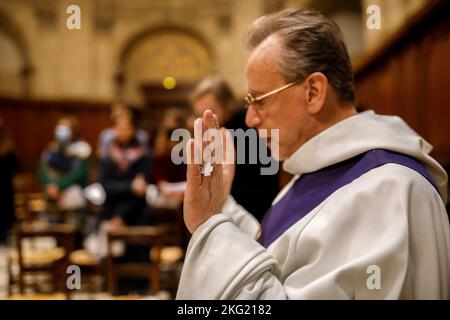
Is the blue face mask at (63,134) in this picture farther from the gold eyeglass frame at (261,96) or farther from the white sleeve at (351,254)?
the white sleeve at (351,254)

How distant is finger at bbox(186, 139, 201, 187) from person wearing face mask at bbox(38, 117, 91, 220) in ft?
18.5

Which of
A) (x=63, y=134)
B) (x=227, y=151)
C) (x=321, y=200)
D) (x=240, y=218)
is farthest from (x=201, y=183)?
(x=63, y=134)

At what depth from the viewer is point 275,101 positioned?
158 centimetres

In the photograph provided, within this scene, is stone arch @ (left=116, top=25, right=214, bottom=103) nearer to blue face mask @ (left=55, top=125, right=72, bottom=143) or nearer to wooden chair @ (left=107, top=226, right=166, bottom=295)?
blue face mask @ (left=55, top=125, right=72, bottom=143)

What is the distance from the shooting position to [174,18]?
13469 mm

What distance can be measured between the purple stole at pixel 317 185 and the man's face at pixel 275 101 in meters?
0.15

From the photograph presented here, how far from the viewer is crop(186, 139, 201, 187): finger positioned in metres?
1.27

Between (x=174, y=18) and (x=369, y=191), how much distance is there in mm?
12888

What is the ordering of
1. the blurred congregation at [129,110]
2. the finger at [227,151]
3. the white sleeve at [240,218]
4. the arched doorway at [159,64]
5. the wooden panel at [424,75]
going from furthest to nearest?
the arched doorway at [159,64] → the blurred congregation at [129,110] → the wooden panel at [424,75] → the white sleeve at [240,218] → the finger at [227,151]

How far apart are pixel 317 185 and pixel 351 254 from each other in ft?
1.24

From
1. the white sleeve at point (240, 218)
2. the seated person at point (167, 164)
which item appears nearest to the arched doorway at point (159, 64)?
the seated person at point (167, 164)

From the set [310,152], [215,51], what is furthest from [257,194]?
[215,51]

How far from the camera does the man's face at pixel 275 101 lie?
1559 mm
